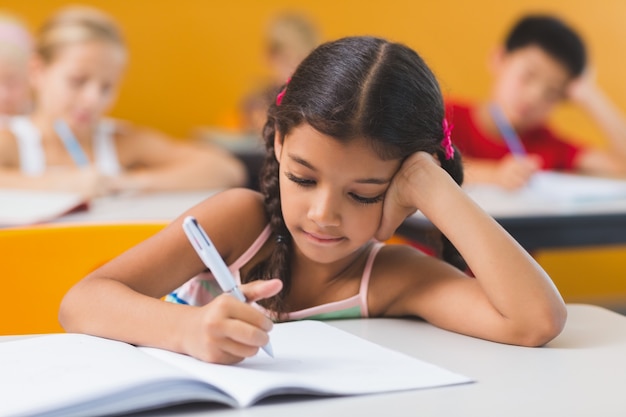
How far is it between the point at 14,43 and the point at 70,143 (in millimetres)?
621

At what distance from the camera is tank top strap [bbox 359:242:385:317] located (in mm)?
1247

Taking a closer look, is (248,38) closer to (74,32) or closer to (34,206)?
(74,32)

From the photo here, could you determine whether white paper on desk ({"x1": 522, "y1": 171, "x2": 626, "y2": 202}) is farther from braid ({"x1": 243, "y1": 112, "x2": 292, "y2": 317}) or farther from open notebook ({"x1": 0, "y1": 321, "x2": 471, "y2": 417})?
open notebook ({"x1": 0, "y1": 321, "x2": 471, "y2": 417})

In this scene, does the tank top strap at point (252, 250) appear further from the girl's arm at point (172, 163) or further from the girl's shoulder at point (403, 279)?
the girl's arm at point (172, 163)

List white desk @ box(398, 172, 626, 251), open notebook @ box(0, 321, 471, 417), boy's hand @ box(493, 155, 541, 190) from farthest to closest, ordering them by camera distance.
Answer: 1. boy's hand @ box(493, 155, 541, 190)
2. white desk @ box(398, 172, 626, 251)
3. open notebook @ box(0, 321, 471, 417)

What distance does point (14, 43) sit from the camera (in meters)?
3.02

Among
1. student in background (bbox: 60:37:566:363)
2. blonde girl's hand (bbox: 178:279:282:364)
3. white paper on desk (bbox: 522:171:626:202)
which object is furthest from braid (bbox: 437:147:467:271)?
white paper on desk (bbox: 522:171:626:202)

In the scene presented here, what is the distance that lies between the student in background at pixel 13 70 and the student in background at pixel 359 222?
1.94 meters

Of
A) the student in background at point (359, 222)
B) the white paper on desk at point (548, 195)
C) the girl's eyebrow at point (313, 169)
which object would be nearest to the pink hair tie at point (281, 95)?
the student in background at point (359, 222)

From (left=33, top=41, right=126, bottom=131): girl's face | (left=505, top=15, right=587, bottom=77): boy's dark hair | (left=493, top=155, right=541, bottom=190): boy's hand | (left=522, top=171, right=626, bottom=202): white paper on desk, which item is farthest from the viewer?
(left=505, top=15, right=587, bottom=77): boy's dark hair

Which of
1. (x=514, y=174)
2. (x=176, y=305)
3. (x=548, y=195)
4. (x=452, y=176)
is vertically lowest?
(x=176, y=305)

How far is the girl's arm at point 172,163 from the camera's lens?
103 inches

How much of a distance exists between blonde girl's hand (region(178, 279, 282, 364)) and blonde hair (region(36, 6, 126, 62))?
6.11ft

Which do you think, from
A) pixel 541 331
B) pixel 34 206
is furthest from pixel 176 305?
pixel 34 206
